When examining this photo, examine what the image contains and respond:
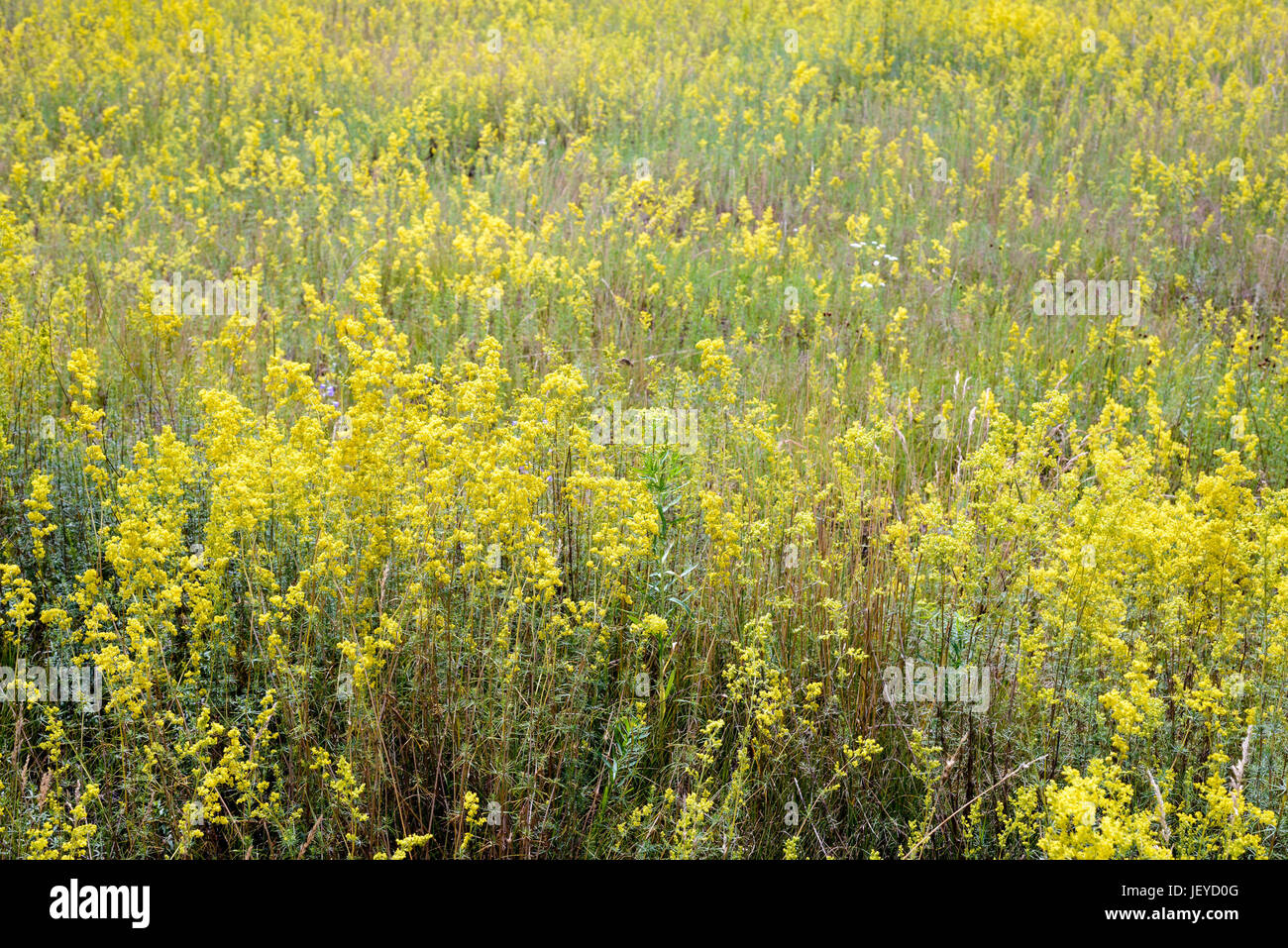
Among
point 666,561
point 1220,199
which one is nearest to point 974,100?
point 1220,199

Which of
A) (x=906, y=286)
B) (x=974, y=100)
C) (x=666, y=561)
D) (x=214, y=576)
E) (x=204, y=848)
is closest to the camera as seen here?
(x=204, y=848)

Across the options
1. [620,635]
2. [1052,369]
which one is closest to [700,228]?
[1052,369]

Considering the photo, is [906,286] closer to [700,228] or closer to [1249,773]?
[700,228]

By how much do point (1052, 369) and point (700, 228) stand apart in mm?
2855

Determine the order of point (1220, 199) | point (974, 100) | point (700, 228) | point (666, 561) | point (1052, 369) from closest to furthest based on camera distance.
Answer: point (666, 561) → point (1052, 369) → point (700, 228) → point (1220, 199) → point (974, 100)

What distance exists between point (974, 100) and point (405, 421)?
837cm

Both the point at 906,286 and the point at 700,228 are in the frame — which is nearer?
the point at 906,286

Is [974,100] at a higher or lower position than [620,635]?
higher

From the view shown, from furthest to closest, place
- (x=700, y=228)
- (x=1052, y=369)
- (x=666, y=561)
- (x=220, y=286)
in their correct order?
1. (x=700, y=228)
2. (x=220, y=286)
3. (x=1052, y=369)
4. (x=666, y=561)

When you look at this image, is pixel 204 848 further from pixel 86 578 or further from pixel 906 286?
pixel 906 286

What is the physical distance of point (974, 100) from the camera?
32.1 feet
